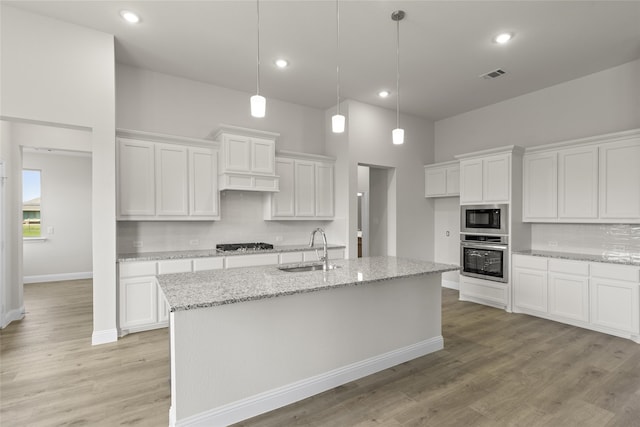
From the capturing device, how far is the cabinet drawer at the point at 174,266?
3.74 meters

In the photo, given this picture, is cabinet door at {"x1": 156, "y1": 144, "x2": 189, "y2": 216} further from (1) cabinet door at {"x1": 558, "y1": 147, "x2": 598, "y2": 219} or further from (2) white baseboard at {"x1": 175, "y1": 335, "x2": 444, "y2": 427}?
(1) cabinet door at {"x1": 558, "y1": 147, "x2": 598, "y2": 219}

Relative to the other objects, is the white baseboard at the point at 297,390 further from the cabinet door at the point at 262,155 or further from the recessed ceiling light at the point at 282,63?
the recessed ceiling light at the point at 282,63

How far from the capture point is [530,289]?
4391 mm

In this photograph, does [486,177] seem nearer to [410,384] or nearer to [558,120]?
[558,120]

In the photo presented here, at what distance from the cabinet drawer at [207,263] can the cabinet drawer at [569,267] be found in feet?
13.8

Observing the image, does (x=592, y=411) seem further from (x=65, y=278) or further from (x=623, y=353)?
(x=65, y=278)

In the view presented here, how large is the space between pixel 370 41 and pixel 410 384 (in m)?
3.40

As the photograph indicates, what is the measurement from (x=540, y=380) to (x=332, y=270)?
1927 millimetres

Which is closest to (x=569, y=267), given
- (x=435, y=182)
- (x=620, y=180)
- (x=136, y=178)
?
(x=620, y=180)

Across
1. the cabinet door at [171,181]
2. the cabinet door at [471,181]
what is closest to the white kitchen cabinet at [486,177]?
→ the cabinet door at [471,181]

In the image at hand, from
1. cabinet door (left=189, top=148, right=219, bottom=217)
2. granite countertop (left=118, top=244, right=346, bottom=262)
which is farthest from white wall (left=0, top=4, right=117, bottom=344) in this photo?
cabinet door (left=189, top=148, right=219, bottom=217)

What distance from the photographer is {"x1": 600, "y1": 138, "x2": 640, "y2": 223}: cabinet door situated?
3.73 meters

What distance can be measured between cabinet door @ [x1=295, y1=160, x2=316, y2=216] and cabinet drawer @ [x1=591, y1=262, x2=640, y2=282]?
12.1 ft

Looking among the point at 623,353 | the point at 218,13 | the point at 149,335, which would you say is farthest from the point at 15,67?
the point at 623,353
